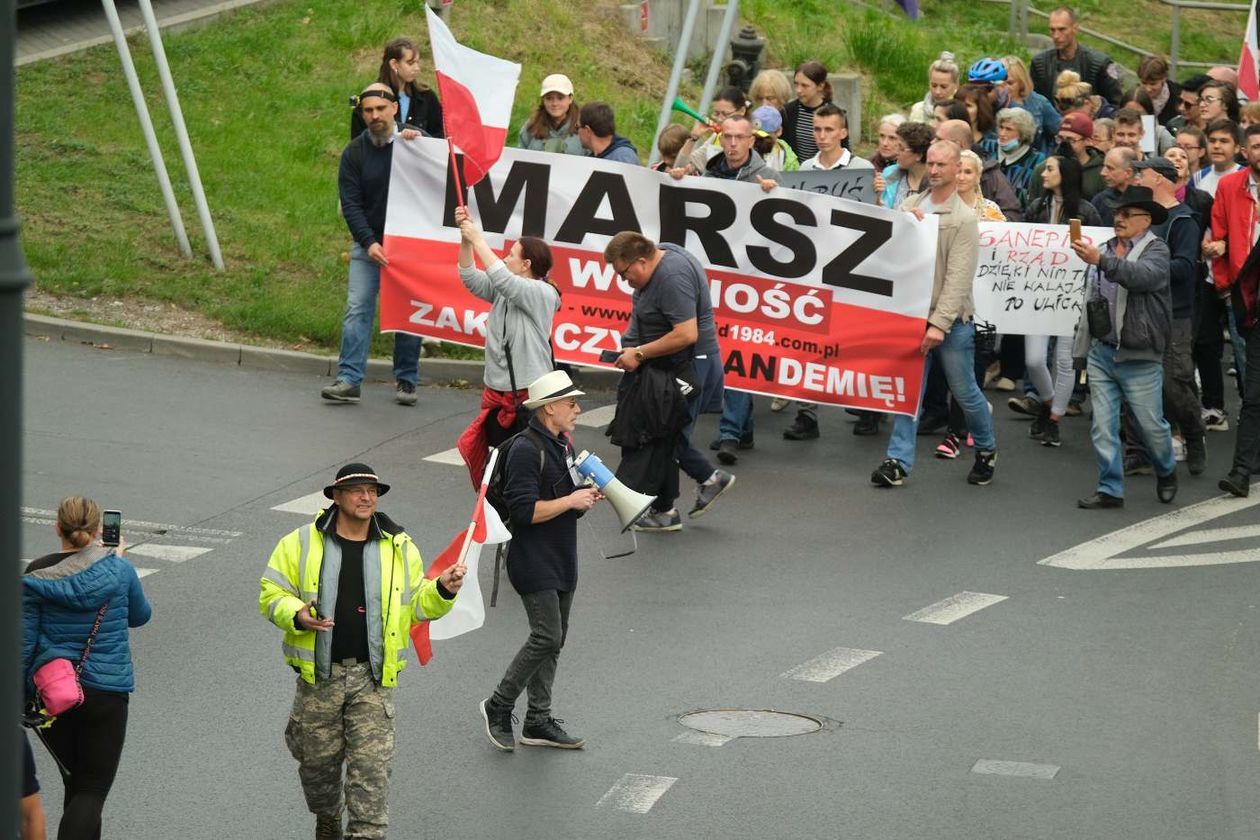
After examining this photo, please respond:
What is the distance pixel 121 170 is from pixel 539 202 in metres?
5.85

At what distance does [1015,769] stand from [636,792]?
1.56 metres

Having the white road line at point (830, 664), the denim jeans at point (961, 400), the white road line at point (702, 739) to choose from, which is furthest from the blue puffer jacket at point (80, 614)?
the denim jeans at point (961, 400)

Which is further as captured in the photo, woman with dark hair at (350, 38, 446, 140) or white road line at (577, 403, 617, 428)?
woman with dark hair at (350, 38, 446, 140)

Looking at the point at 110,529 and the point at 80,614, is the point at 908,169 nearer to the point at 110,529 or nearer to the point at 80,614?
the point at 110,529

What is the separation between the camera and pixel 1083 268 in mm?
13586

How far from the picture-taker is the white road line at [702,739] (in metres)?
8.34

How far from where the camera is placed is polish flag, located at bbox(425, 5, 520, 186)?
1145 cm

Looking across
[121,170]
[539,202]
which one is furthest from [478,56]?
[121,170]

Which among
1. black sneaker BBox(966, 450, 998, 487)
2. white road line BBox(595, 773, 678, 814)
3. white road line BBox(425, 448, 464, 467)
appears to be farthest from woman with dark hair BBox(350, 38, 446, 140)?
white road line BBox(595, 773, 678, 814)

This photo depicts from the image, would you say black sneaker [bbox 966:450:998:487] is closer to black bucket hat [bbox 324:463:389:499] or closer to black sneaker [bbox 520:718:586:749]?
black sneaker [bbox 520:718:586:749]

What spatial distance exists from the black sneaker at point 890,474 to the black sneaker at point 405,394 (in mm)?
3535

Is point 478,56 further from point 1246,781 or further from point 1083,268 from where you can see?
point 1246,781

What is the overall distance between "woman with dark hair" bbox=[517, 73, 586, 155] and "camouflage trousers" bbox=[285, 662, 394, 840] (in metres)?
7.52

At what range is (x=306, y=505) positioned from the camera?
11.7m
